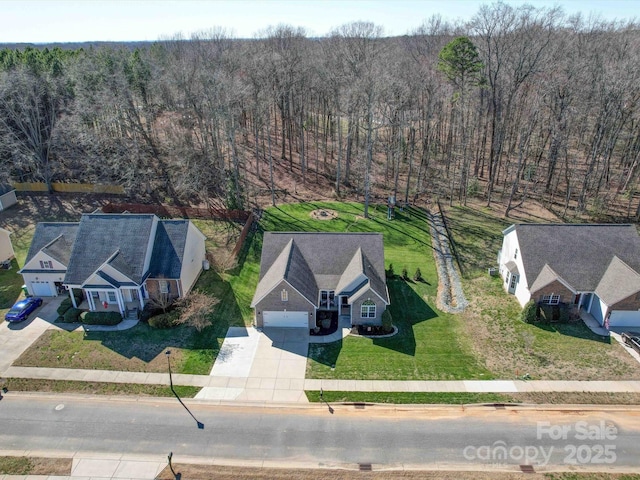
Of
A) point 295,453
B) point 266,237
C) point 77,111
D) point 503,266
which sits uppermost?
point 77,111

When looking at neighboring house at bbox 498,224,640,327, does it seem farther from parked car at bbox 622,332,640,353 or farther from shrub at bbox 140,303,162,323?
shrub at bbox 140,303,162,323

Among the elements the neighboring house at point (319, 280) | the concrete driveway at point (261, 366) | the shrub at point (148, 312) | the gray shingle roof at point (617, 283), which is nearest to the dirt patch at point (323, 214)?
the neighboring house at point (319, 280)

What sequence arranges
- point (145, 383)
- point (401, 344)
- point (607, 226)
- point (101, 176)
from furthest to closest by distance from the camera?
1. point (101, 176)
2. point (607, 226)
3. point (401, 344)
4. point (145, 383)

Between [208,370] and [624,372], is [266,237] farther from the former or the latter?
[624,372]

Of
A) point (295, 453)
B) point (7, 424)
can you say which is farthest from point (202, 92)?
point (295, 453)

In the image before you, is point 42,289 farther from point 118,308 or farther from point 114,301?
A: point 118,308

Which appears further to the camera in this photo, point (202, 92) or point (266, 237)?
point (202, 92)
